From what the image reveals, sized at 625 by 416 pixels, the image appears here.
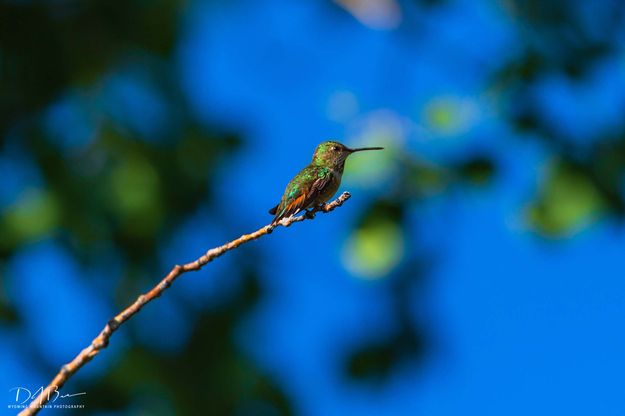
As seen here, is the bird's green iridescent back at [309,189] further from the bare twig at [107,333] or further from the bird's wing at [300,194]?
the bare twig at [107,333]

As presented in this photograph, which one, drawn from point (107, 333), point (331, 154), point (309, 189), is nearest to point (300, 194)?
point (309, 189)

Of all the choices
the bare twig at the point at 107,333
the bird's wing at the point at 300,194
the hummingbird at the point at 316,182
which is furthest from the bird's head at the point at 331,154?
the bare twig at the point at 107,333

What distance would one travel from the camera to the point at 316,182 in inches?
134

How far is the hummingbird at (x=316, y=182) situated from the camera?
10.5 ft

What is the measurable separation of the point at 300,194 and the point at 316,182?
154 mm

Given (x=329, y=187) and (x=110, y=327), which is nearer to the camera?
(x=110, y=327)

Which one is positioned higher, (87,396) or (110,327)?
(87,396)

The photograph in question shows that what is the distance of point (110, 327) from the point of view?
1372 mm

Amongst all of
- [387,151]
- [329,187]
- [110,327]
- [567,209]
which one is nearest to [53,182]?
[329,187]

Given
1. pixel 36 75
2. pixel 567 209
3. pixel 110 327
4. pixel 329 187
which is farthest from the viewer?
pixel 567 209

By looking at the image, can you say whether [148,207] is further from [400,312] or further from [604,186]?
[604,186]

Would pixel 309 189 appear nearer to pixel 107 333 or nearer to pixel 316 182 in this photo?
pixel 316 182

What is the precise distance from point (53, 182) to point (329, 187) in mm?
1300

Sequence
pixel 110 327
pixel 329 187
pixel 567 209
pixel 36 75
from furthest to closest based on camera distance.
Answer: pixel 567 209, pixel 36 75, pixel 329 187, pixel 110 327
